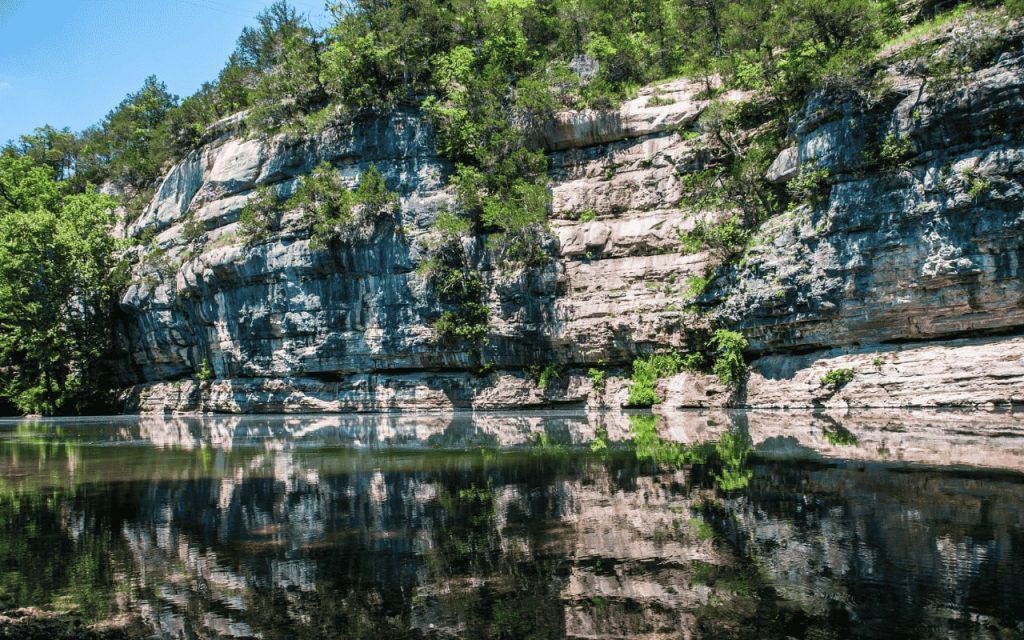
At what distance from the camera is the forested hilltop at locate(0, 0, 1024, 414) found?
28.4 m

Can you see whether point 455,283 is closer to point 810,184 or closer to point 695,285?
point 695,285

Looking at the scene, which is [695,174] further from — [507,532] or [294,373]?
[507,532]

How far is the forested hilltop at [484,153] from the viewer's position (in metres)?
28.4

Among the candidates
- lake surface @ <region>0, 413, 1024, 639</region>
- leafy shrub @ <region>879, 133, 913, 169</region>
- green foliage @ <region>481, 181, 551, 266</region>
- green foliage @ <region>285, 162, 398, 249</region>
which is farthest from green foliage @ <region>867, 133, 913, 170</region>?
green foliage @ <region>285, 162, 398, 249</region>

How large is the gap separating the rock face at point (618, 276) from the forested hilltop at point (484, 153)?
34cm

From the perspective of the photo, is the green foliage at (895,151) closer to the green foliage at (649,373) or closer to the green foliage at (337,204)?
the green foliage at (649,373)

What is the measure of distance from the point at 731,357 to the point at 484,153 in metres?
18.1

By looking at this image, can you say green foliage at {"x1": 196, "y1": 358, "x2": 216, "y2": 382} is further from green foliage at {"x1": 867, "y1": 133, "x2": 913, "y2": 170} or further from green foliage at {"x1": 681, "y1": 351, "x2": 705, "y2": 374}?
green foliage at {"x1": 867, "y1": 133, "x2": 913, "y2": 170}

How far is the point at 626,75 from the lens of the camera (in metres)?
39.4

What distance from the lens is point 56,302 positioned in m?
46.5

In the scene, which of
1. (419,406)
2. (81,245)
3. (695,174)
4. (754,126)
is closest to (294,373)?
(419,406)

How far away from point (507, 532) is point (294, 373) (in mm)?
34625

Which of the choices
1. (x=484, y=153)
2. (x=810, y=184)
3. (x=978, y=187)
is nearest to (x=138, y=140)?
(x=484, y=153)

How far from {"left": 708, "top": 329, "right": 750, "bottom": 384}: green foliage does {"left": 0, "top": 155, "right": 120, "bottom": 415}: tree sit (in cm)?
4249
